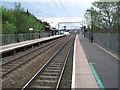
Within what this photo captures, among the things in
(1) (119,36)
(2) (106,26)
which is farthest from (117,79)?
(2) (106,26)

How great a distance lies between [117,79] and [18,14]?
4114 cm

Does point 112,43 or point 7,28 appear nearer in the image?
point 112,43

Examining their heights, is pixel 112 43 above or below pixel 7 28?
below

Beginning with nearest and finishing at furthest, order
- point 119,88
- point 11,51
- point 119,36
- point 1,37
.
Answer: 1. point 119,88
2. point 119,36
3. point 11,51
4. point 1,37

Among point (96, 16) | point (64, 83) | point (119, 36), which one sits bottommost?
point (64, 83)

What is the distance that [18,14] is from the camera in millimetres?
48000

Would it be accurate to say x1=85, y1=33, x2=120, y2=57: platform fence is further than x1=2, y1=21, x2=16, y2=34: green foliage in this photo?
No

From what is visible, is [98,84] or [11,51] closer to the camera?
[98,84]

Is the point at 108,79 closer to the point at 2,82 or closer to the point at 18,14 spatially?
the point at 2,82

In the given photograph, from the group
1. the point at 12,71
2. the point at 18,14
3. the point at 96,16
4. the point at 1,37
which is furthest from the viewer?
the point at 18,14

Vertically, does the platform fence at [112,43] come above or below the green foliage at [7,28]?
below

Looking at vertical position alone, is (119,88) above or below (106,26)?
below

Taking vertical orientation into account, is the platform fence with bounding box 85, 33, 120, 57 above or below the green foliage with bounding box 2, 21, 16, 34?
below

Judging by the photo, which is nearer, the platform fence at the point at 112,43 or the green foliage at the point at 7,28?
the platform fence at the point at 112,43
